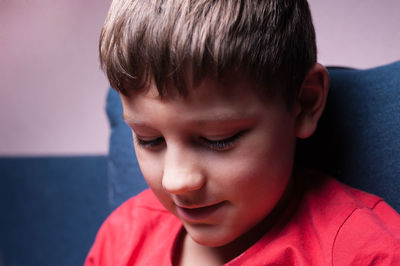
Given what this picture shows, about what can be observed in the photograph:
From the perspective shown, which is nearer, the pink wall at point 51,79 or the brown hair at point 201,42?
the brown hair at point 201,42

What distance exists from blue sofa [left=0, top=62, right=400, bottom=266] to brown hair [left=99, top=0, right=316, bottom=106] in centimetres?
19

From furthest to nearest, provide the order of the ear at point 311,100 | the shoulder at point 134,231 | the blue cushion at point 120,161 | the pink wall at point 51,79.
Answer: the pink wall at point 51,79 < the blue cushion at point 120,161 < the shoulder at point 134,231 < the ear at point 311,100

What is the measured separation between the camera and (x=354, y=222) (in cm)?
57

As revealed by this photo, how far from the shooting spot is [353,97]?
0.72 metres

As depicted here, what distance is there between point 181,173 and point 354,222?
240 mm

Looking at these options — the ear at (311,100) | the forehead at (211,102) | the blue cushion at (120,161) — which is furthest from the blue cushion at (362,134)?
the blue cushion at (120,161)

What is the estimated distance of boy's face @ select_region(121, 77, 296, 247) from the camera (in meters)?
0.52

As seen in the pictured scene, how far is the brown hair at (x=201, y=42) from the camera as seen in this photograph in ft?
1.67

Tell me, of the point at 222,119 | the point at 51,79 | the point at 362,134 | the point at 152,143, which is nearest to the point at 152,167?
the point at 152,143

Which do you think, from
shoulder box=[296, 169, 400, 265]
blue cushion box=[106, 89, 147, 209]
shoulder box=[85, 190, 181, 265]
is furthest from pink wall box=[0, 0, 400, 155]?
shoulder box=[296, 169, 400, 265]

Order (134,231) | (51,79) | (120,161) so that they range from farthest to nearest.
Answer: (51,79) → (120,161) → (134,231)

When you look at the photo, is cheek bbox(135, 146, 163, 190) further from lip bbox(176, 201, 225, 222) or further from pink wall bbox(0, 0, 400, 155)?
pink wall bbox(0, 0, 400, 155)

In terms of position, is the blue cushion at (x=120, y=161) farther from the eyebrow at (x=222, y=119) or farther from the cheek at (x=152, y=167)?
the eyebrow at (x=222, y=119)

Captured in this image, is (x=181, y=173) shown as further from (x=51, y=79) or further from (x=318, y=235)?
(x=51, y=79)
